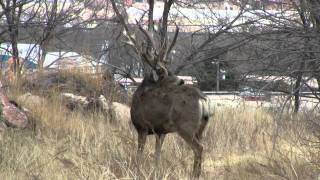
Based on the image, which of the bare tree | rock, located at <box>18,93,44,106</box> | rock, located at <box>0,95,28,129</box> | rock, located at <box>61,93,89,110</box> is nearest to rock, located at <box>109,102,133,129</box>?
rock, located at <box>61,93,89,110</box>

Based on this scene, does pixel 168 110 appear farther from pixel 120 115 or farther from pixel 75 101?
pixel 75 101

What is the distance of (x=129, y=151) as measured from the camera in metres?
6.99

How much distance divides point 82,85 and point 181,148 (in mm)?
5165

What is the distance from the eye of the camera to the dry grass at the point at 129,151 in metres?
6.38

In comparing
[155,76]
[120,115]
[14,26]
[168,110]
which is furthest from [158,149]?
[14,26]

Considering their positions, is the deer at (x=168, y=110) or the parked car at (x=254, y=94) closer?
the parked car at (x=254, y=94)

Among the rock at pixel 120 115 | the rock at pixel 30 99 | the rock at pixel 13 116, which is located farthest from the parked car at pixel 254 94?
the rock at pixel 30 99

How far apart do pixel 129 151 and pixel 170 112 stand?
69cm

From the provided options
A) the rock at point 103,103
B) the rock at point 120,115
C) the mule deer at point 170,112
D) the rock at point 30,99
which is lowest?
the rock at point 120,115

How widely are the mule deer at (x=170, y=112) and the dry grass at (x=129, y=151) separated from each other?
236 millimetres

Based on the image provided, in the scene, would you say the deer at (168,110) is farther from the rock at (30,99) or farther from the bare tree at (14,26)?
the bare tree at (14,26)

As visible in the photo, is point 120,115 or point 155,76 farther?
point 120,115

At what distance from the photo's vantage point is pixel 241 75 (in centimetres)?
704

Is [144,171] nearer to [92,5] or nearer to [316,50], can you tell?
[316,50]
